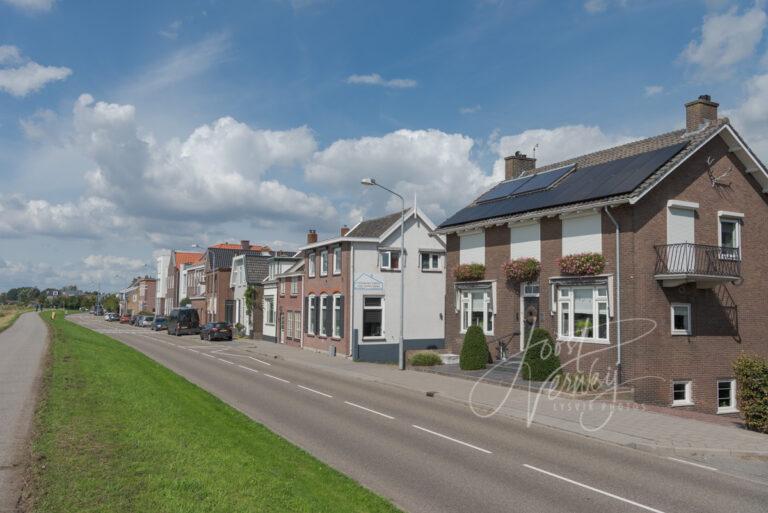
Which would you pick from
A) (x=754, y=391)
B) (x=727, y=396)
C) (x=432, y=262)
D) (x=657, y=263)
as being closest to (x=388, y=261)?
(x=432, y=262)

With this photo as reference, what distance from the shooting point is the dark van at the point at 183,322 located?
56094mm

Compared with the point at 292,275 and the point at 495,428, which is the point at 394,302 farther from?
the point at 495,428

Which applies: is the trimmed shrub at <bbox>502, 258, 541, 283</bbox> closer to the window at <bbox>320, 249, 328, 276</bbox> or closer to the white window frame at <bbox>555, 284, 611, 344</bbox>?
the white window frame at <bbox>555, 284, 611, 344</bbox>

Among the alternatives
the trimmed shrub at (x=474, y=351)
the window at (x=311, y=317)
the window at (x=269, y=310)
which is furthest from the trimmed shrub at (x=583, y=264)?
the window at (x=269, y=310)

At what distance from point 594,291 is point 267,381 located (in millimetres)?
12153

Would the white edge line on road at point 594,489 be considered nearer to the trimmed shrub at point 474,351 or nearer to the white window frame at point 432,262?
the trimmed shrub at point 474,351

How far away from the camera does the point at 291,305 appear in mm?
42906

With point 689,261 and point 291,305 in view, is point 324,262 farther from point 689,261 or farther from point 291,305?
point 689,261

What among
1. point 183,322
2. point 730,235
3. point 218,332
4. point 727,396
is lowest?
point 727,396

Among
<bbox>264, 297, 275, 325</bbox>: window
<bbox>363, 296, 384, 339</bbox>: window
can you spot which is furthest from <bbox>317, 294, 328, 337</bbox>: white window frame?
<bbox>264, 297, 275, 325</bbox>: window

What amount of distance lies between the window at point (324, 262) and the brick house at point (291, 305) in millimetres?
3389

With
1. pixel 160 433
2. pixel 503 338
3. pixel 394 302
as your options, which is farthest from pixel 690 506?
pixel 394 302

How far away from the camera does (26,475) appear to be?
24.7 feet

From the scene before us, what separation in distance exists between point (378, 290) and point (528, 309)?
11955 mm
